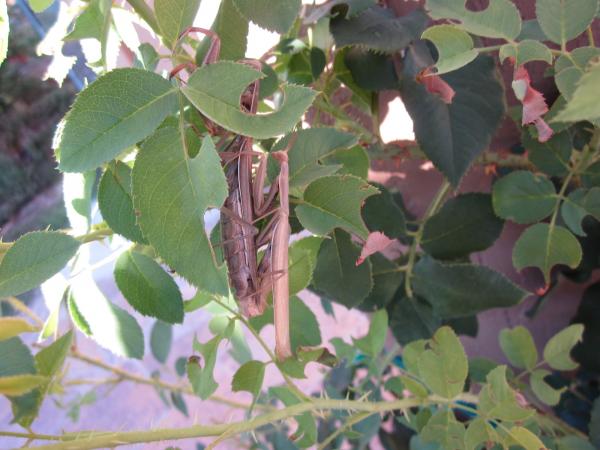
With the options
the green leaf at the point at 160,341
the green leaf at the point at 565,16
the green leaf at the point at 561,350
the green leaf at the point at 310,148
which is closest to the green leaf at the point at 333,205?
the green leaf at the point at 310,148

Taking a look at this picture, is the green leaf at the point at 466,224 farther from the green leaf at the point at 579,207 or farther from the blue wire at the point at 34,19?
the blue wire at the point at 34,19

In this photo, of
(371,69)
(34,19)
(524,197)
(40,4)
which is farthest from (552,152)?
(34,19)

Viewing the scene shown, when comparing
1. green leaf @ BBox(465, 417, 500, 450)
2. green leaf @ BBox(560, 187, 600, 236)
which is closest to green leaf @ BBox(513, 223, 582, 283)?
green leaf @ BBox(560, 187, 600, 236)

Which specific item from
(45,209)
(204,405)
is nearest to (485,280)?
(204,405)

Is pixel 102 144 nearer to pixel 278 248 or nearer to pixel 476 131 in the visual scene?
pixel 278 248

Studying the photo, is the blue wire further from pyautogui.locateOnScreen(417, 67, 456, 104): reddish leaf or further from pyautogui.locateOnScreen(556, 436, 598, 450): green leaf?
pyautogui.locateOnScreen(556, 436, 598, 450): green leaf
